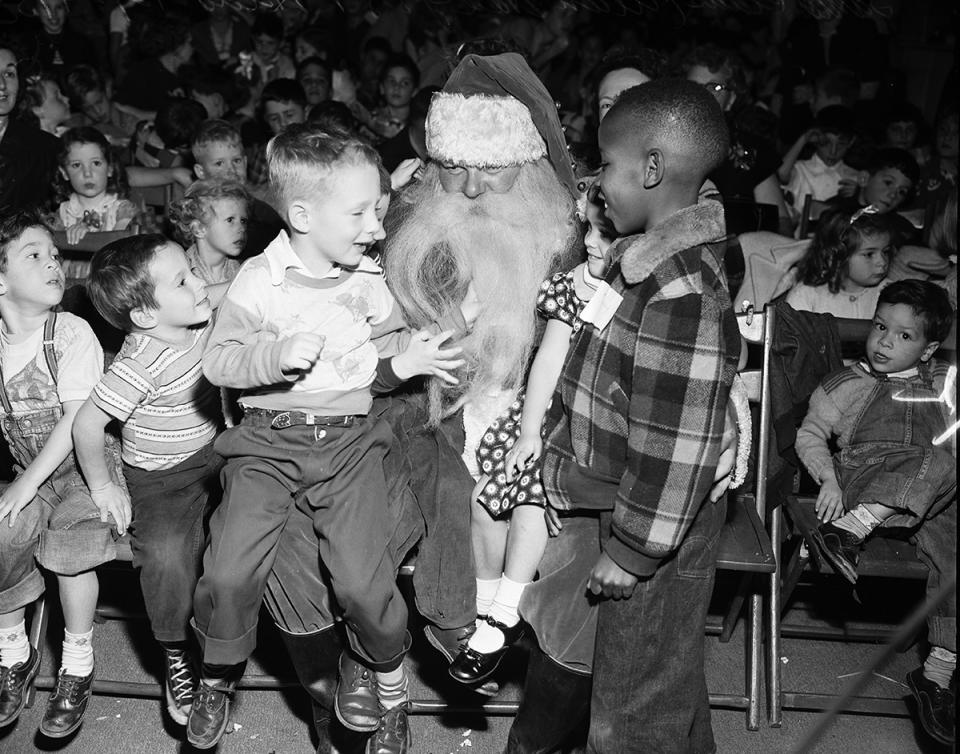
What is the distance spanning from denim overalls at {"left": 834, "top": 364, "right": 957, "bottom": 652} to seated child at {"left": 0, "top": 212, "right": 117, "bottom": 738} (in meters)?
2.02

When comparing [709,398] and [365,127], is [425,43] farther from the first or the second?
[709,398]

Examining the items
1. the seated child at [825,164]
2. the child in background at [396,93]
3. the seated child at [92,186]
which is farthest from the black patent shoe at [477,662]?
the child in background at [396,93]

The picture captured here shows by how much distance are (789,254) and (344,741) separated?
239 cm

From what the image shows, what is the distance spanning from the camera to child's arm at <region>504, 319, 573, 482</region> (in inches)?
86.2

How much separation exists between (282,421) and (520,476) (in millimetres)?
554

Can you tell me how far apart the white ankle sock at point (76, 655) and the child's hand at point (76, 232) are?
124 cm

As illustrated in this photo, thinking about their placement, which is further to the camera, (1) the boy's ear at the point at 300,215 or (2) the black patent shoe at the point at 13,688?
(2) the black patent shoe at the point at 13,688

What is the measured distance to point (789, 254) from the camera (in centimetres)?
368

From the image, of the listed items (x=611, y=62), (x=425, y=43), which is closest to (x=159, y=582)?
(x=611, y=62)

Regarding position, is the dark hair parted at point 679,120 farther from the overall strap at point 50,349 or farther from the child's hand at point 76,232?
the child's hand at point 76,232

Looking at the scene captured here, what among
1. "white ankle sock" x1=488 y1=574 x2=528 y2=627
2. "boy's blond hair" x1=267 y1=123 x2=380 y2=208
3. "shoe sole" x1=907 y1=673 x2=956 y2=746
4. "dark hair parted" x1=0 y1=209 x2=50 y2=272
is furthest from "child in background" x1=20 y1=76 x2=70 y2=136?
"shoe sole" x1=907 y1=673 x2=956 y2=746

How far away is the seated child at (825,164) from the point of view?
17.6 ft

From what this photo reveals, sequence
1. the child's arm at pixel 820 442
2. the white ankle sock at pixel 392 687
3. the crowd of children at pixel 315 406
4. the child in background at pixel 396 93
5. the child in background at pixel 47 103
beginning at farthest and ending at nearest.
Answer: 1. the child in background at pixel 396 93
2. the child in background at pixel 47 103
3. the child's arm at pixel 820 442
4. the white ankle sock at pixel 392 687
5. the crowd of children at pixel 315 406

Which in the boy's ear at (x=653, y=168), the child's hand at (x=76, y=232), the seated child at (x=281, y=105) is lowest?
the child's hand at (x=76, y=232)
